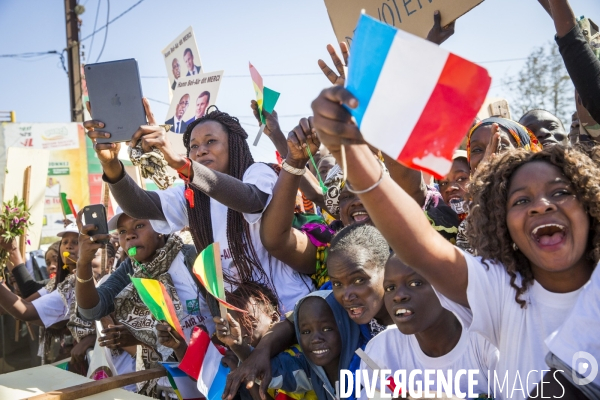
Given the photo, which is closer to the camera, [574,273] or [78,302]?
[574,273]

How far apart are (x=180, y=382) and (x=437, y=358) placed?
146 cm

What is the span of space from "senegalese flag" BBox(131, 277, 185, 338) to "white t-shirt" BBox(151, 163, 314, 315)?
1.08 ft

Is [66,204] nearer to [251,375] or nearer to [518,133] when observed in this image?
[251,375]

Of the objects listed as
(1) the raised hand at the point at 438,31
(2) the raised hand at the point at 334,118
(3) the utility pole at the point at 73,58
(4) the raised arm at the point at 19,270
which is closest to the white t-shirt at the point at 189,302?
(1) the raised hand at the point at 438,31

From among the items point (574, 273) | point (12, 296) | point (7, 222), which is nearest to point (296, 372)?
point (574, 273)

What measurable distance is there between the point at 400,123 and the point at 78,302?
106 inches

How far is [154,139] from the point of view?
237cm

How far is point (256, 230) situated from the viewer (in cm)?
296

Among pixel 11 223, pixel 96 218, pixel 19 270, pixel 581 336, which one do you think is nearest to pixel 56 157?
pixel 19 270

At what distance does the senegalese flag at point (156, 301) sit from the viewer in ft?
8.81

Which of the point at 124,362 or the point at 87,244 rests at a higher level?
the point at 87,244

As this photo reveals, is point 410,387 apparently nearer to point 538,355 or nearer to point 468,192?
point 538,355

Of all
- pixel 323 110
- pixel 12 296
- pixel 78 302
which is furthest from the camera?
pixel 12 296

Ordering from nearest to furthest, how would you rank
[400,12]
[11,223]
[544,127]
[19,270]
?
[400,12] < [544,127] < [11,223] < [19,270]
